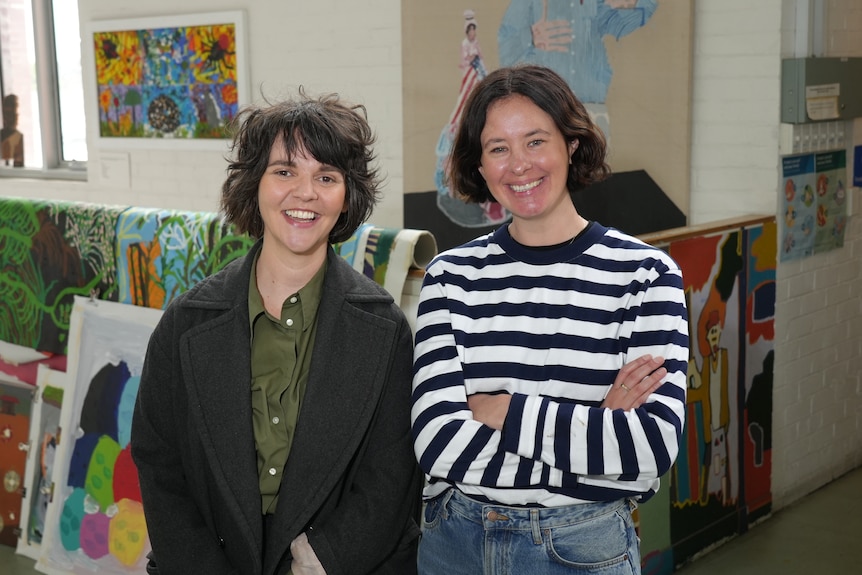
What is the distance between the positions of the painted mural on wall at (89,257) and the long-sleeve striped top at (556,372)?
153 cm

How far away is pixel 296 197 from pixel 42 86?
572 cm

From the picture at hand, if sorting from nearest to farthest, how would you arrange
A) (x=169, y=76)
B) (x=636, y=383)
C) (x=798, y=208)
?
1. (x=636, y=383)
2. (x=798, y=208)
3. (x=169, y=76)

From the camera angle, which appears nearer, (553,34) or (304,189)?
(304,189)

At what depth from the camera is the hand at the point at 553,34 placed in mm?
4090

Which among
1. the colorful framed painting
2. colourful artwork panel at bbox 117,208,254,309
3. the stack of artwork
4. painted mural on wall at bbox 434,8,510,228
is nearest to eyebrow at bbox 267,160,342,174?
colourful artwork panel at bbox 117,208,254,309

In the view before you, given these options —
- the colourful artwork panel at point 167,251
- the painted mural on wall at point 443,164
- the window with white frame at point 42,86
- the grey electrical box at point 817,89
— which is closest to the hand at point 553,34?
the painted mural on wall at point 443,164

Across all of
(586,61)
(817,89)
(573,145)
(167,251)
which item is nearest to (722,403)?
(817,89)

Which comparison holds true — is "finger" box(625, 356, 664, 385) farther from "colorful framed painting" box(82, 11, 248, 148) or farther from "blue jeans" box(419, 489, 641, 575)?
"colorful framed painting" box(82, 11, 248, 148)

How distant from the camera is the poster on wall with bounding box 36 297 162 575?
3354 millimetres

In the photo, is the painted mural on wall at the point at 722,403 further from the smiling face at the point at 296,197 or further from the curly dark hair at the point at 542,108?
the smiling face at the point at 296,197

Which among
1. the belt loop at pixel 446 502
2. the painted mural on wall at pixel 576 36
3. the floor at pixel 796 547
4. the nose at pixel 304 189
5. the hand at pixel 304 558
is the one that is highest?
the painted mural on wall at pixel 576 36

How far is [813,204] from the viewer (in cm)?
404

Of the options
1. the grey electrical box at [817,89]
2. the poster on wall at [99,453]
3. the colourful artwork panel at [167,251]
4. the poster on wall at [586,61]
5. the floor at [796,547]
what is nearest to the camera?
the colourful artwork panel at [167,251]

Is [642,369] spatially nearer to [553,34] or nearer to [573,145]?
[573,145]
